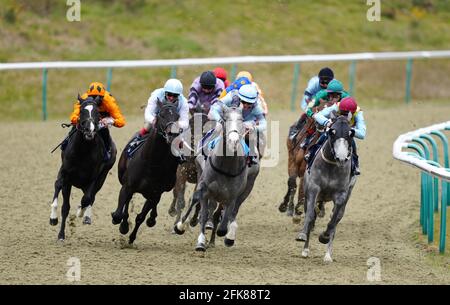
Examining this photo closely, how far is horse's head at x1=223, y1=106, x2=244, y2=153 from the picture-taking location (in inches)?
383

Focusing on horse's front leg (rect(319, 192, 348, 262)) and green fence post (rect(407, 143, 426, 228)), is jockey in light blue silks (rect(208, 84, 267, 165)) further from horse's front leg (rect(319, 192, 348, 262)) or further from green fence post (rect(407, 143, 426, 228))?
green fence post (rect(407, 143, 426, 228))

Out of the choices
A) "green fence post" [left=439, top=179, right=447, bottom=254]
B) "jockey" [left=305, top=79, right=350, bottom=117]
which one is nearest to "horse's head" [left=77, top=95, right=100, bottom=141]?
"jockey" [left=305, top=79, right=350, bottom=117]

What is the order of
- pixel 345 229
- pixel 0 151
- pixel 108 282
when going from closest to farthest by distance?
pixel 108 282, pixel 345 229, pixel 0 151

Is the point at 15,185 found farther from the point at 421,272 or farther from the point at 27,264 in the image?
the point at 421,272

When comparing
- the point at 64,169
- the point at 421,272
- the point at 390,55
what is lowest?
the point at 421,272

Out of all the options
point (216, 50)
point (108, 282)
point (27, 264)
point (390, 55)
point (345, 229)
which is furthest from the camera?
point (216, 50)

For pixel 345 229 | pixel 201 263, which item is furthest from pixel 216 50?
pixel 201 263

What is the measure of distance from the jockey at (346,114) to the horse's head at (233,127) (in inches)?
39.7

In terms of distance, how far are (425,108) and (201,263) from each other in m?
13.3

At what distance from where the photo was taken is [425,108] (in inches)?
893

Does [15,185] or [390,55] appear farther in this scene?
[390,55]

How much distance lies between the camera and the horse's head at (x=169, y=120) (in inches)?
406

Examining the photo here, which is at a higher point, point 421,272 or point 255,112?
point 255,112

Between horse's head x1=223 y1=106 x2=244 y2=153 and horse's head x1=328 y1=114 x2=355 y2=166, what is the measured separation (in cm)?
96
